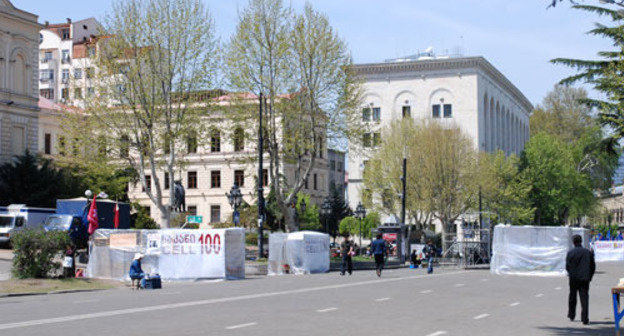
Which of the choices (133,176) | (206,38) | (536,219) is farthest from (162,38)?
(536,219)

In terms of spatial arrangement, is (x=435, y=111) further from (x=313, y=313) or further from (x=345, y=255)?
(x=313, y=313)

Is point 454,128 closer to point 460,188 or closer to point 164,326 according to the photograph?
point 460,188

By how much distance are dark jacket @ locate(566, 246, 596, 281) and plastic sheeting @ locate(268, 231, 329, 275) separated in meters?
23.4

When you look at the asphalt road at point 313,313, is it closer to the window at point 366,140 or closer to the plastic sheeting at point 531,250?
the plastic sheeting at point 531,250

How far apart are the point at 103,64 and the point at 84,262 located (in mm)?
10726

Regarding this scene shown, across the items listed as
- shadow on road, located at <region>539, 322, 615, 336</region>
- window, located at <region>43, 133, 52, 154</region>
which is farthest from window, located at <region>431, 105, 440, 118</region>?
shadow on road, located at <region>539, 322, 615, 336</region>

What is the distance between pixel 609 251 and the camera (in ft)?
227

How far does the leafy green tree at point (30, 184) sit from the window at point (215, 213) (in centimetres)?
2924

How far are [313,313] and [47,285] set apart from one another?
1372 centimetres

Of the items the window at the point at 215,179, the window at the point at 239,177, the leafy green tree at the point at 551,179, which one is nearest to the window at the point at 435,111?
the leafy green tree at the point at 551,179

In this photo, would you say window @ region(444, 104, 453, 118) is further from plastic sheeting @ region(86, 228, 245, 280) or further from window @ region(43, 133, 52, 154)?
plastic sheeting @ region(86, 228, 245, 280)

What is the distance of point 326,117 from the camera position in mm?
48125

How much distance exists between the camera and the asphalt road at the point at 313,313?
14.4 meters

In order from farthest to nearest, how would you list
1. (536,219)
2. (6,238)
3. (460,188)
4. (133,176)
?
1. (536,219)
2. (133,176)
3. (460,188)
4. (6,238)
